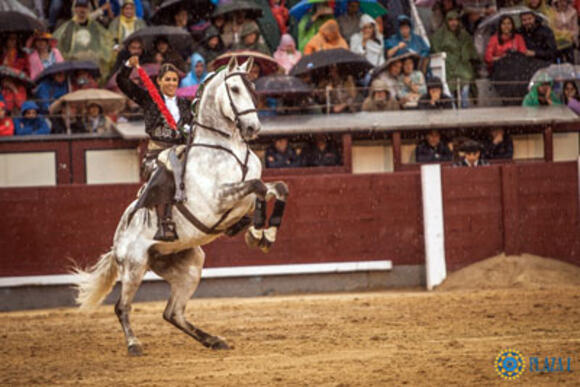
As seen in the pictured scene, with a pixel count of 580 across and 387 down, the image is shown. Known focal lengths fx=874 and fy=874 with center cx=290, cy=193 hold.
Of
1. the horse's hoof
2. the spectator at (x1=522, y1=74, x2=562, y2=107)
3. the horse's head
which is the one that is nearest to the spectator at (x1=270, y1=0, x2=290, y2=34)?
the spectator at (x1=522, y1=74, x2=562, y2=107)

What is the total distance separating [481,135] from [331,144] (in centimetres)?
228

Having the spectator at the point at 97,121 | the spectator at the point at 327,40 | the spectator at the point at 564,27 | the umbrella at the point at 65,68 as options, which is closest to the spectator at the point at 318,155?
the spectator at the point at 327,40

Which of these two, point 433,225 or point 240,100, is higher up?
point 240,100

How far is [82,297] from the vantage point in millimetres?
7734

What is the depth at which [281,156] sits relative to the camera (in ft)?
39.4

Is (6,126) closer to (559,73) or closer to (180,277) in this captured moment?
(180,277)

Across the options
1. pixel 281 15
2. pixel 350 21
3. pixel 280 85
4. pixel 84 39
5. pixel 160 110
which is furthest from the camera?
pixel 281 15

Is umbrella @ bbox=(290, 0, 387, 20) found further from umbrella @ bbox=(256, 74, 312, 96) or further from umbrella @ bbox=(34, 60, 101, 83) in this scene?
umbrella @ bbox=(34, 60, 101, 83)

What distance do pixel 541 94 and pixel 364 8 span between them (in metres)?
3.01

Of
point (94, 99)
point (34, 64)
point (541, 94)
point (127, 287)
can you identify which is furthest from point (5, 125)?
point (541, 94)

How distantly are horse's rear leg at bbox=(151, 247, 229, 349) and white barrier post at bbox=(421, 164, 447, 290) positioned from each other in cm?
468

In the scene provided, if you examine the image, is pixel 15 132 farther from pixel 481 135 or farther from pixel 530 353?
pixel 530 353

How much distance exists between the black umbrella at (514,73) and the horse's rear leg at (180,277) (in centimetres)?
708

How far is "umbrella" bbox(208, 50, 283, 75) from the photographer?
12086mm
